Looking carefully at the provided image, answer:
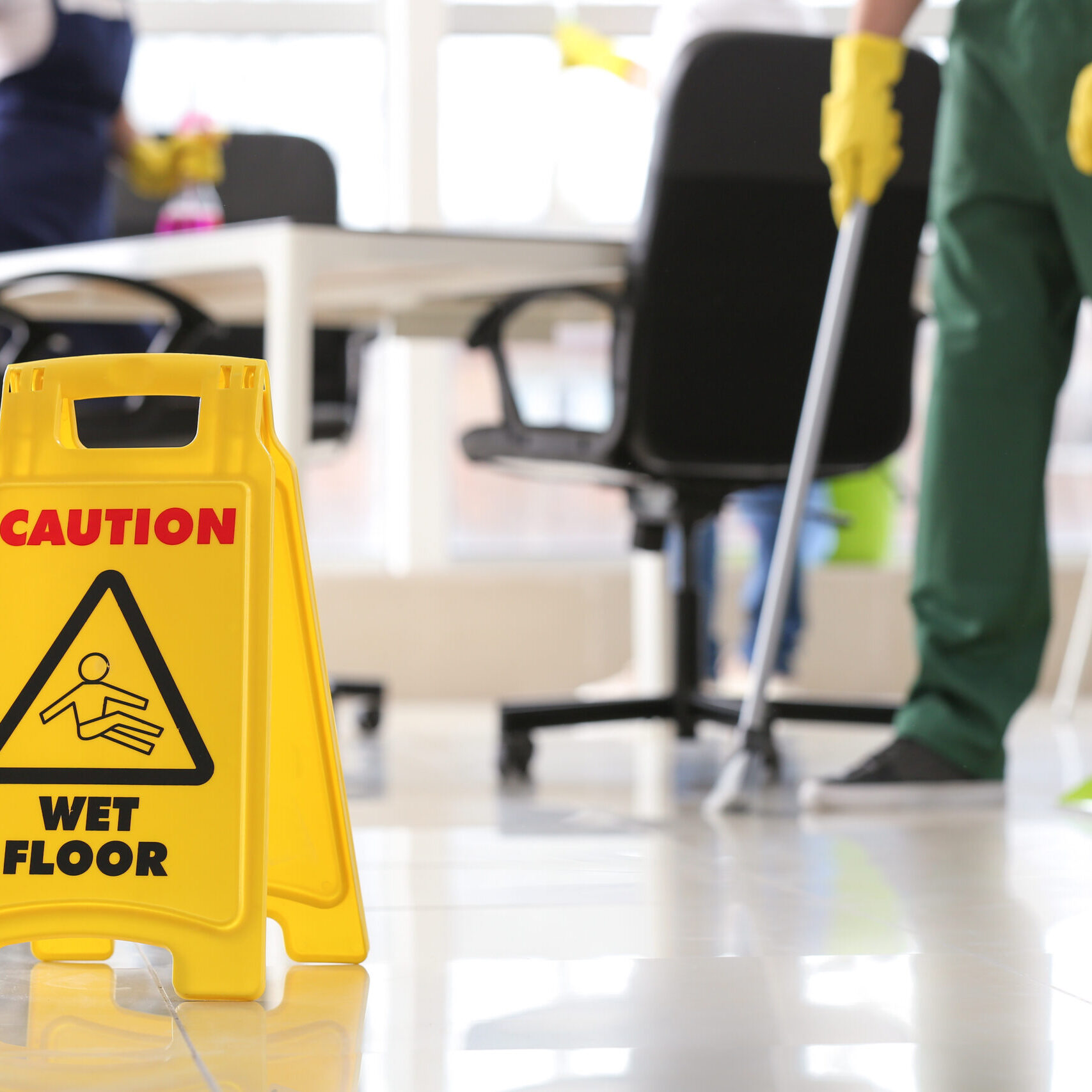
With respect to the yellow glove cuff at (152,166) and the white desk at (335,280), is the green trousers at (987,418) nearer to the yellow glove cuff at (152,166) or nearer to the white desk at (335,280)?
the white desk at (335,280)

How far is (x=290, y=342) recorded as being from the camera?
6.11 ft

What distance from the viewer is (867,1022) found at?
88cm

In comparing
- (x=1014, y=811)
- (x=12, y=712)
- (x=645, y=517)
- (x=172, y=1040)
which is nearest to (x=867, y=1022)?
(x=172, y=1040)

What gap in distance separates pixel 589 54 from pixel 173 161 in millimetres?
794

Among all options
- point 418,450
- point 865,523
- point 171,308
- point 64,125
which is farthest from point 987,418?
point 418,450

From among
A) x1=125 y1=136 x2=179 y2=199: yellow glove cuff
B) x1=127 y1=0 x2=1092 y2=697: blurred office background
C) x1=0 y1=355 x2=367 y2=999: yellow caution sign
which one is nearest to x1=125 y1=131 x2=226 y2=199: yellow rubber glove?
x1=125 y1=136 x2=179 y2=199: yellow glove cuff

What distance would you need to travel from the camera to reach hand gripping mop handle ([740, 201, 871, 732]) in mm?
1875

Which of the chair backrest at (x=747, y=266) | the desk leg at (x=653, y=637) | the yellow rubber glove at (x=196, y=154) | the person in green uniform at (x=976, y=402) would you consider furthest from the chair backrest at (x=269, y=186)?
the person in green uniform at (x=976, y=402)

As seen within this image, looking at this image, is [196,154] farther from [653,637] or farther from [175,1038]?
[175,1038]

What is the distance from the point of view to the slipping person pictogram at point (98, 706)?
944 mm

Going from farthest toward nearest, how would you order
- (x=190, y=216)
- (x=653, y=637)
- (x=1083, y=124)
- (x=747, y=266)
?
(x=653, y=637) < (x=190, y=216) < (x=747, y=266) < (x=1083, y=124)

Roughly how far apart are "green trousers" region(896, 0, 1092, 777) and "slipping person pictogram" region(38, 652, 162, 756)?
3.78ft

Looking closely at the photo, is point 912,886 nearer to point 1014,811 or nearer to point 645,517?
point 1014,811

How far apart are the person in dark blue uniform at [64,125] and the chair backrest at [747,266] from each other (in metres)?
0.81
